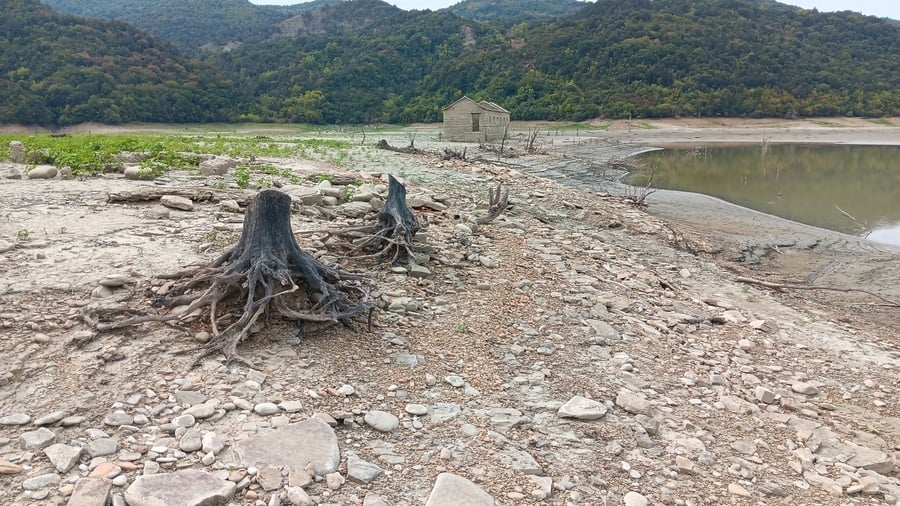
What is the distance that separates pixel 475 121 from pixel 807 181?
62.1ft

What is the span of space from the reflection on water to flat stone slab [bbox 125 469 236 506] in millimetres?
18376

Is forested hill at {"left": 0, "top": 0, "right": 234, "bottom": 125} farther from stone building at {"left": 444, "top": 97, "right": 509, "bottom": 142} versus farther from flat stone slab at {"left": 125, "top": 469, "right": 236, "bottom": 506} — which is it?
flat stone slab at {"left": 125, "top": 469, "right": 236, "bottom": 506}

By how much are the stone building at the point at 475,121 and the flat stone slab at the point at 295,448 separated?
33.0m

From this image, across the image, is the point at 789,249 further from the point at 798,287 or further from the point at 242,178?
the point at 242,178

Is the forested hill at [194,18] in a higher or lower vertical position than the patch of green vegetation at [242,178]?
higher

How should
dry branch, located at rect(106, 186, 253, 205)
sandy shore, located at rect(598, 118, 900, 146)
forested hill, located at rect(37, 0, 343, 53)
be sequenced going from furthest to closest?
forested hill, located at rect(37, 0, 343, 53) < sandy shore, located at rect(598, 118, 900, 146) < dry branch, located at rect(106, 186, 253, 205)

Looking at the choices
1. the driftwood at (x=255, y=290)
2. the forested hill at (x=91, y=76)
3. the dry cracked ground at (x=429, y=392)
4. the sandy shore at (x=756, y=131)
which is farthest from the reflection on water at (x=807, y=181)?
the forested hill at (x=91, y=76)

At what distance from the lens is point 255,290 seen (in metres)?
5.04

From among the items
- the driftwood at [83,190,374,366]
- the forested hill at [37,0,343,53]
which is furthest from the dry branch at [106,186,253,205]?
the forested hill at [37,0,343,53]

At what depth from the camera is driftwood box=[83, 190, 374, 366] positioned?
4.61 meters

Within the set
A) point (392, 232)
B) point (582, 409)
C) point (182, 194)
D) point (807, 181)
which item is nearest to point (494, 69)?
point (807, 181)

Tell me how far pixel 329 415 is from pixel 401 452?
61 centimetres

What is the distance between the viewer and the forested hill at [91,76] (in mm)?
51844

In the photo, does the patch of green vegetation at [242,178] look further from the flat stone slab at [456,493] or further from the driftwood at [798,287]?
the driftwood at [798,287]
